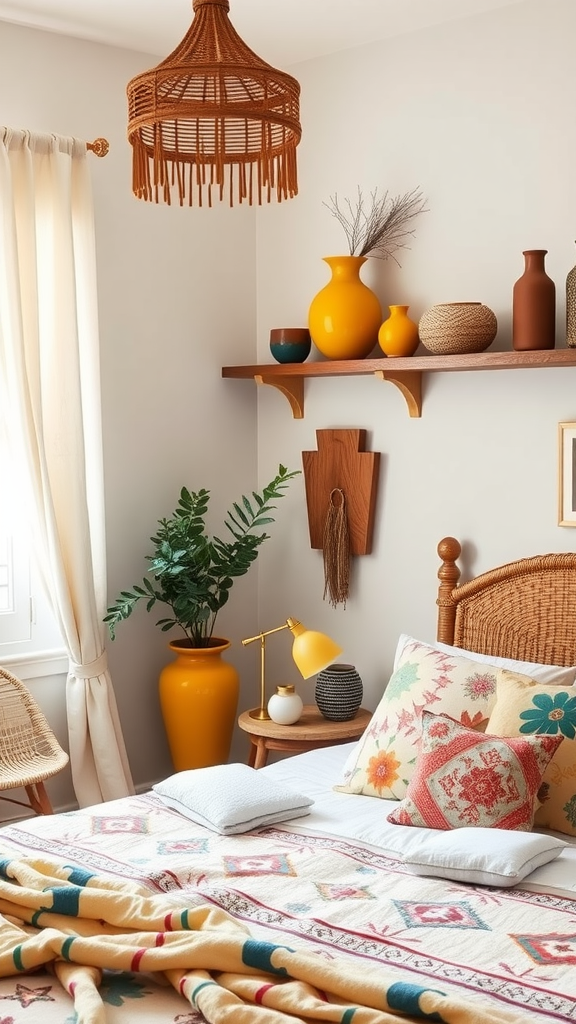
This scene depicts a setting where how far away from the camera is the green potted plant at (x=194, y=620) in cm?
399

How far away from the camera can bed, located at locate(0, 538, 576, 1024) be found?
1.90 metres

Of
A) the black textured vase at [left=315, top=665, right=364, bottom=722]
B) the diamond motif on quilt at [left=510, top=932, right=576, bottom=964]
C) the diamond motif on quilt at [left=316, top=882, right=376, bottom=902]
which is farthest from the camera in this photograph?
the black textured vase at [left=315, top=665, right=364, bottom=722]

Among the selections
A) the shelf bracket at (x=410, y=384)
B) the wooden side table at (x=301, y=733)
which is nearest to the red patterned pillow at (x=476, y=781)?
the wooden side table at (x=301, y=733)

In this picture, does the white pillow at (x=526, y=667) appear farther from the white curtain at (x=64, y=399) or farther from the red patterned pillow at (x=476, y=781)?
the white curtain at (x=64, y=399)

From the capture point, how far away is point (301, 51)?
4129mm

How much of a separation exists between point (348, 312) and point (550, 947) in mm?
2354

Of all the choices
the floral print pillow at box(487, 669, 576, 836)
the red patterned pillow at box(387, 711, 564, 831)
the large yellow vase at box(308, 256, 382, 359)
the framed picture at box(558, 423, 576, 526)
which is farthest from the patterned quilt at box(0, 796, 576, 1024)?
the large yellow vase at box(308, 256, 382, 359)

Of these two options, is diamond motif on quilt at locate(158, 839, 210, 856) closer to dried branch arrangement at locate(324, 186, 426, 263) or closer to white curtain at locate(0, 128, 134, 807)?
white curtain at locate(0, 128, 134, 807)

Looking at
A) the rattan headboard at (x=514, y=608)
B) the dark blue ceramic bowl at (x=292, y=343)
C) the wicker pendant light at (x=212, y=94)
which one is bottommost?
the rattan headboard at (x=514, y=608)

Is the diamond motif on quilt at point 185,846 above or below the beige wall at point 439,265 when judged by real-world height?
below

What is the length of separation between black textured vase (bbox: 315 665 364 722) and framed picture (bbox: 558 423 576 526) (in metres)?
0.90

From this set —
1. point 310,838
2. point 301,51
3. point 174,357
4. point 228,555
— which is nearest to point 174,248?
point 174,357

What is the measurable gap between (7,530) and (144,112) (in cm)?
200

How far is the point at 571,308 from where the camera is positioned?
3281 millimetres
